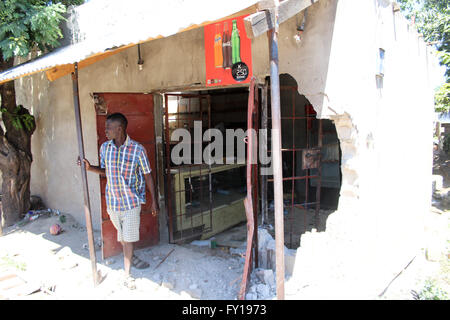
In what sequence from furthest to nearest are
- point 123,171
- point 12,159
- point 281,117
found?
point 12,159, point 281,117, point 123,171

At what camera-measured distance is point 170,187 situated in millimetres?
4871

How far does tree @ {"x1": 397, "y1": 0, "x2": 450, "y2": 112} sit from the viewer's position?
903 centimetres

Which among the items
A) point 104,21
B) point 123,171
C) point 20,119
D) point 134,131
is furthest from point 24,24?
point 123,171

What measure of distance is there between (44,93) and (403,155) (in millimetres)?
6920

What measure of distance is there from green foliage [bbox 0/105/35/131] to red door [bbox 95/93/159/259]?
3247mm

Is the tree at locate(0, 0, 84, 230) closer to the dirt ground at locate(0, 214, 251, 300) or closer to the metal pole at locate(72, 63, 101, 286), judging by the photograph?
the dirt ground at locate(0, 214, 251, 300)

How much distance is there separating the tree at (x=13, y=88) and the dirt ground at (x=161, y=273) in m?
1.17

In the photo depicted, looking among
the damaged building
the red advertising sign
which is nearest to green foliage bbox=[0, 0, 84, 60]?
the damaged building

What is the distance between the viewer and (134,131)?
4641mm

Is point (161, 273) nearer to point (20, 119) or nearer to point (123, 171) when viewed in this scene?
point (123, 171)

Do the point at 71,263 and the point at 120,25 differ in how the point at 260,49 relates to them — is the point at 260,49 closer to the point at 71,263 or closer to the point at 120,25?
the point at 120,25

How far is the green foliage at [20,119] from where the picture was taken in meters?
6.41

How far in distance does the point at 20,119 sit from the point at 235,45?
17.3 feet

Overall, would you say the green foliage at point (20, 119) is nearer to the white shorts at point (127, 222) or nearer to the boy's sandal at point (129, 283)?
the white shorts at point (127, 222)
